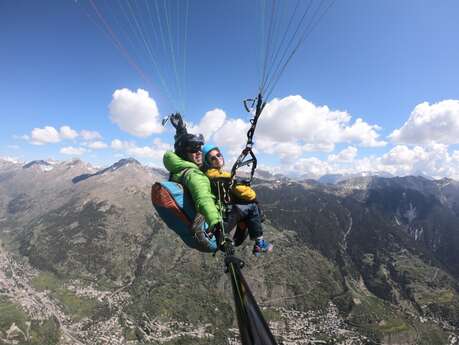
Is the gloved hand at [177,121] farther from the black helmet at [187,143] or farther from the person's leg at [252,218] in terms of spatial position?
the person's leg at [252,218]

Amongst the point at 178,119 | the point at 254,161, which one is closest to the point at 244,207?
the point at 254,161

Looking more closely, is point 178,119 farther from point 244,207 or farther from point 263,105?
point 244,207

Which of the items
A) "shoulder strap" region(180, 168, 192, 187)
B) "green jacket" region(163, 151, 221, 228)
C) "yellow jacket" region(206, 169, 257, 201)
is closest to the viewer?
"green jacket" region(163, 151, 221, 228)

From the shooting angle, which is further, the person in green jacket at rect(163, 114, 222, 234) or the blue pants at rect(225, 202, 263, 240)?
the blue pants at rect(225, 202, 263, 240)

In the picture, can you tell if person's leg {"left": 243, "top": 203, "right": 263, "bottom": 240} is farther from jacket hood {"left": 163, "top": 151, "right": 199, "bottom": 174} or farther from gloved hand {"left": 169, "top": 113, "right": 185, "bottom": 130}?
gloved hand {"left": 169, "top": 113, "right": 185, "bottom": 130}

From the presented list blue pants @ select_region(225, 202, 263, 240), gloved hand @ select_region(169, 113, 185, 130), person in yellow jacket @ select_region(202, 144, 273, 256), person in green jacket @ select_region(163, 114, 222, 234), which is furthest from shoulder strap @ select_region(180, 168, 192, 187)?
gloved hand @ select_region(169, 113, 185, 130)

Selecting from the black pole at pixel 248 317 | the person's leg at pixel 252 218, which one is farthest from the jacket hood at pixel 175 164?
the black pole at pixel 248 317

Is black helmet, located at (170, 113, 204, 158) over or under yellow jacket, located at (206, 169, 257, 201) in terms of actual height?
over
